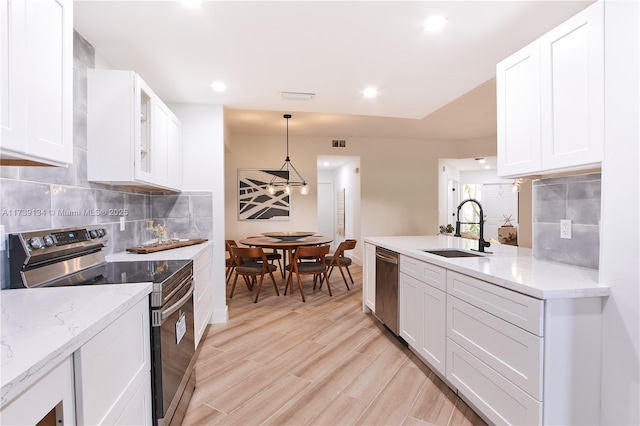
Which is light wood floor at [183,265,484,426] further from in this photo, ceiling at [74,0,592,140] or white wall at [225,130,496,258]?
white wall at [225,130,496,258]

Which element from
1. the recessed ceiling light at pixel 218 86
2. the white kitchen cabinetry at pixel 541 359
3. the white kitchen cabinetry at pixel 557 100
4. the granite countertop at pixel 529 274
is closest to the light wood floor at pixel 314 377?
the white kitchen cabinetry at pixel 541 359

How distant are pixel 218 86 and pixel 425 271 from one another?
240 centimetres

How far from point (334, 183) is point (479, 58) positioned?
21.0ft

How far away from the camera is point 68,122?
136 cm

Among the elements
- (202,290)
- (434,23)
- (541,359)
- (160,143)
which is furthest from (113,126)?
(541,359)

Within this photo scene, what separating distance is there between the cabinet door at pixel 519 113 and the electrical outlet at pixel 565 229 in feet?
1.29

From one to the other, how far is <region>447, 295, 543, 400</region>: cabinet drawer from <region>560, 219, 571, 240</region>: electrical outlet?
0.72 meters

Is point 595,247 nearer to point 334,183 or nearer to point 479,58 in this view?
point 479,58

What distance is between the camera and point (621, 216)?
132cm

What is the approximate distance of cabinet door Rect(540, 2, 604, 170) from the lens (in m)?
1.39

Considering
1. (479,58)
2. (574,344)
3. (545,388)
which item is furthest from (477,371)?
(479,58)

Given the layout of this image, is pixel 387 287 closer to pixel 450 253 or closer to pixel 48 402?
pixel 450 253

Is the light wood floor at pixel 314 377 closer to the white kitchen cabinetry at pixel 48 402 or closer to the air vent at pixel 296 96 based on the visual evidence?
the white kitchen cabinetry at pixel 48 402

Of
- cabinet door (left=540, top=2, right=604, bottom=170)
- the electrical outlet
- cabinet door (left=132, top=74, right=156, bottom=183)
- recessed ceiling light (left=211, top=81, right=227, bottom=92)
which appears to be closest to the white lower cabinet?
the electrical outlet
